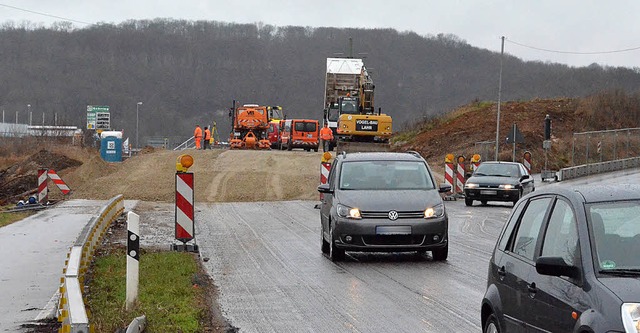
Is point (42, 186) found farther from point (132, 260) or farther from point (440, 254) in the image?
point (132, 260)

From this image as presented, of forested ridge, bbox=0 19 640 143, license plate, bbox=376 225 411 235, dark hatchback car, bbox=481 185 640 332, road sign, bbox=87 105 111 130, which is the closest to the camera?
dark hatchback car, bbox=481 185 640 332

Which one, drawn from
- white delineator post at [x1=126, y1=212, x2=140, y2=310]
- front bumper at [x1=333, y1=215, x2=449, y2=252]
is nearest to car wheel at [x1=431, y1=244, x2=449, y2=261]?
front bumper at [x1=333, y1=215, x2=449, y2=252]

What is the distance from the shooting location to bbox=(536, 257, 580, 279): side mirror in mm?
5922

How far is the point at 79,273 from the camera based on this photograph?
12.1 metres

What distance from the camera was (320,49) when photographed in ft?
559

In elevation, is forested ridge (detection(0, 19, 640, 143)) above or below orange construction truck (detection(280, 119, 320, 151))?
above

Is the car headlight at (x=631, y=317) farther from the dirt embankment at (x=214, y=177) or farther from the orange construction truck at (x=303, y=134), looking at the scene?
the orange construction truck at (x=303, y=134)

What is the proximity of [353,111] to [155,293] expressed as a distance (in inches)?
1800

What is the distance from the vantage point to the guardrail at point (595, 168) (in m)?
52.0

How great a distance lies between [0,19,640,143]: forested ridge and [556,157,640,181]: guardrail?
92.0 meters

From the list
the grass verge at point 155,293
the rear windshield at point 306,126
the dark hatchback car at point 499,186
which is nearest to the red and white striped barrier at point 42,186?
the dark hatchback car at point 499,186

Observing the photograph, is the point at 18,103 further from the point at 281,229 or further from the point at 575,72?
the point at 281,229

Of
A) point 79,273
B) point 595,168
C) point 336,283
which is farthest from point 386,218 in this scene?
point 595,168

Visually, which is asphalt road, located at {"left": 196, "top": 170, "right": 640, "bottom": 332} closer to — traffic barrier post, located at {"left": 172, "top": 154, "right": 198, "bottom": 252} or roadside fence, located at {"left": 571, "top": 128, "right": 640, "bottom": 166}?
traffic barrier post, located at {"left": 172, "top": 154, "right": 198, "bottom": 252}
